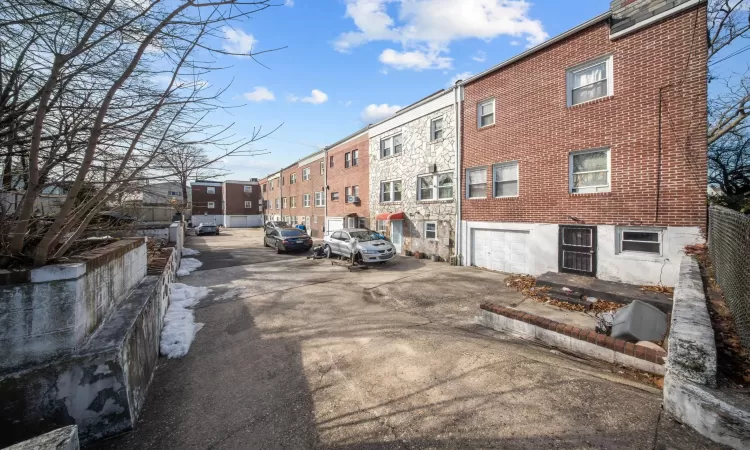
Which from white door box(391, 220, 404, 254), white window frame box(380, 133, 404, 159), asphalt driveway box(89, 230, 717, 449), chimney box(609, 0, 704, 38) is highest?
chimney box(609, 0, 704, 38)

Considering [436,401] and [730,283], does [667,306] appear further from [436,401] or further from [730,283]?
[436,401]

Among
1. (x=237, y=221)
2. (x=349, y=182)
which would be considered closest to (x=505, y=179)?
(x=349, y=182)

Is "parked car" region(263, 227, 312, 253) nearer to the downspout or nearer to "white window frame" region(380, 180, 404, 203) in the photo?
"white window frame" region(380, 180, 404, 203)

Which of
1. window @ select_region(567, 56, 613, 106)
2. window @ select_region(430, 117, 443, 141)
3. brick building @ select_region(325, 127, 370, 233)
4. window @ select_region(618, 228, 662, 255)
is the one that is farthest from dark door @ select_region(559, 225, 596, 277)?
brick building @ select_region(325, 127, 370, 233)

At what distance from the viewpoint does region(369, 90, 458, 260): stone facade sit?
13.6 m

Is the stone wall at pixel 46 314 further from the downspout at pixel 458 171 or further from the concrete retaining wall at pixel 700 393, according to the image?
the downspout at pixel 458 171

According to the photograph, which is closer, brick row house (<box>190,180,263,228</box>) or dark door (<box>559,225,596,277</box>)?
dark door (<box>559,225,596,277</box>)

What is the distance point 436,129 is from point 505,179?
4.68 metres

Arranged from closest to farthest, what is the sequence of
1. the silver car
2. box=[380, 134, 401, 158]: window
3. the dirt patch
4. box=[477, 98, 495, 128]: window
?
1. the dirt patch
2. box=[477, 98, 495, 128]: window
3. the silver car
4. box=[380, 134, 401, 158]: window

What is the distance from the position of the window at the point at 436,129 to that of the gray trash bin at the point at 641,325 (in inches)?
436

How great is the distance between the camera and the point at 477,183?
41.2ft

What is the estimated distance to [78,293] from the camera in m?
2.82

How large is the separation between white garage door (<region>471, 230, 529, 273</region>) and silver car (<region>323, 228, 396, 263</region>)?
3.68m

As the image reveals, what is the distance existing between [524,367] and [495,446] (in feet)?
5.38
